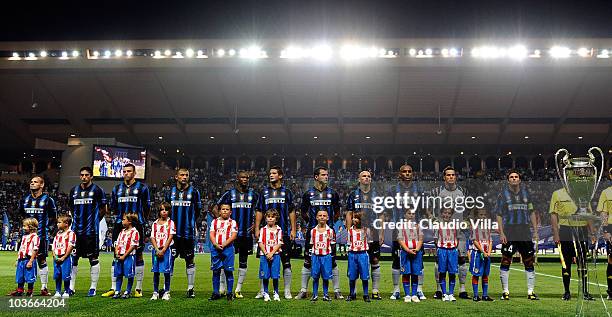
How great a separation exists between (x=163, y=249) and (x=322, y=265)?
106 inches

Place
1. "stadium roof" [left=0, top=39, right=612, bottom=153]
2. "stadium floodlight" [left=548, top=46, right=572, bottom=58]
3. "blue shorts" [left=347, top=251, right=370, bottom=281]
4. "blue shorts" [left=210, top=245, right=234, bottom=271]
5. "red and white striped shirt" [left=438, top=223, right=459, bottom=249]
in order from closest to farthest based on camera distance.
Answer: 1. "blue shorts" [left=210, top=245, right=234, bottom=271]
2. "blue shorts" [left=347, top=251, right=370, bottom=281]
3. "red and white striped shirt" [left=438, top=223, right=459, bottom=249]
4. "stadium floodlight" [left=548, top=46, right=572, bottom=58]
5. "stadium roof" [left=0, top=39, right=612, bottom=153]

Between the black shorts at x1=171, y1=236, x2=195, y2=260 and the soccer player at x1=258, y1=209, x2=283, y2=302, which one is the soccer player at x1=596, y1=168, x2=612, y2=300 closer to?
the soccer player at x1=258, y1=209, x2=283, y2=302

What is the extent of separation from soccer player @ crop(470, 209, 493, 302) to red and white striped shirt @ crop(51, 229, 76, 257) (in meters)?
7.06

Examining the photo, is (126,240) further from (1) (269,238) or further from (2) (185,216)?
(1) (269,238)

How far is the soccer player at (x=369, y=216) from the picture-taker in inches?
353

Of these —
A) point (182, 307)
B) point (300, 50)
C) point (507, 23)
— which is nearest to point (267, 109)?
point (300, 50)

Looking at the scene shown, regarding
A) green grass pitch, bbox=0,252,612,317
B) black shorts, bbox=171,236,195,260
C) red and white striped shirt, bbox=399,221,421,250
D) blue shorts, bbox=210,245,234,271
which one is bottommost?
green grass pitch, bbox=0,252,612,317

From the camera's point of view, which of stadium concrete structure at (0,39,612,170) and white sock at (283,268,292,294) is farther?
stadium concrete structure at (0,39,612,170)

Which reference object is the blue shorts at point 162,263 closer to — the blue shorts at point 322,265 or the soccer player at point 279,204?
the soccer player at point 279,204

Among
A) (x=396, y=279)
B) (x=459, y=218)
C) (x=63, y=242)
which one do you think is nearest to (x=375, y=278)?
(x=396, y=279)

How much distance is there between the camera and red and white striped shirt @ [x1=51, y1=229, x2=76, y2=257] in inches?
342

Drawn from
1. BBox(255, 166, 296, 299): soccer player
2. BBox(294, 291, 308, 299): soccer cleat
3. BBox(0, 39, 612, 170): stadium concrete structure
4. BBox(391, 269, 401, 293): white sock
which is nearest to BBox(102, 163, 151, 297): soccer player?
BBox(255, 166, 296, 299): soccer player

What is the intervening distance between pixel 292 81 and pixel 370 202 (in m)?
22.3

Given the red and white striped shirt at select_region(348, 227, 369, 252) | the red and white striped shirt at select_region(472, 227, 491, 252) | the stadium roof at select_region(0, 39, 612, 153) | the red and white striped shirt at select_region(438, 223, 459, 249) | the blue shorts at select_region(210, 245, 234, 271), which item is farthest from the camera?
the stadium roof at select_region(0, 39, 612, 153)
